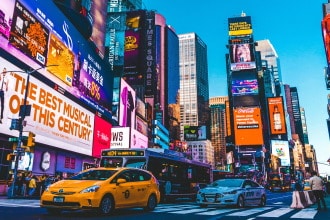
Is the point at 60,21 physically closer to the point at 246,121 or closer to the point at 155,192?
the point at 155,192

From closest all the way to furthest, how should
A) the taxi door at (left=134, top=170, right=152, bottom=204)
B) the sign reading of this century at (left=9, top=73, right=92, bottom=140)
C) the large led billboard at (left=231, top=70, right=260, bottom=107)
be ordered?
the taxi door at (left=134, top=170, right=152, bottom=204) → the sign reading of this century at (left=9, top=73, right=92, bottom=140) → the large led billboard at (left=231, top=70, right=260, bottom=107)

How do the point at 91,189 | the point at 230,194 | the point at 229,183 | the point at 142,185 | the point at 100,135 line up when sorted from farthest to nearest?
the point at 100,135 → the point at 229,183 → the point at 230,194 → the point at 142,185 → the point at 91,189

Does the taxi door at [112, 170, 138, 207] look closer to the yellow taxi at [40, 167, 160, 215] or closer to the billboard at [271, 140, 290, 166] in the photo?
the yellow taxi at [40, 167, 160, 215]

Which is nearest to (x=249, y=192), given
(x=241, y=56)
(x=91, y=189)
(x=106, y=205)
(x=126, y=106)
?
(x=106, y=205)

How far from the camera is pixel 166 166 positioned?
66.5 ft

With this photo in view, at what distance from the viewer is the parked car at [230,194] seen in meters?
14.4

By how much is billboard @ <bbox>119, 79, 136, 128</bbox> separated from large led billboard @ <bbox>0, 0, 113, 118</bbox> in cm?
1033

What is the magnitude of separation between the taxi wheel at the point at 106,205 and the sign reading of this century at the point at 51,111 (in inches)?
758

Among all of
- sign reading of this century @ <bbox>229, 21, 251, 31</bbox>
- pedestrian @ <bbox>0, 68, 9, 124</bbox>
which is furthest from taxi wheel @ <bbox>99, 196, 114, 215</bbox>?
sign reading of this century @ <bbox>229, 21, 251, 31</bbox>

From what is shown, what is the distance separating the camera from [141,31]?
87562mm

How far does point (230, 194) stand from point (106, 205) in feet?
22.8

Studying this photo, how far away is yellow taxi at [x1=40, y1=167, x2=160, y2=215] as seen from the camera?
8.73 m

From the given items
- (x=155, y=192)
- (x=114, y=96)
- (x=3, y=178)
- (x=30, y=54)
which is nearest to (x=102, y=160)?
(x=155, y=192)

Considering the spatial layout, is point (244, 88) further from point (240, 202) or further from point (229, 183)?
point (240, 202)
